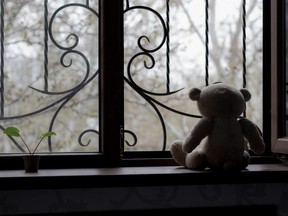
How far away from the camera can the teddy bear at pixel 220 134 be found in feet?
5.05

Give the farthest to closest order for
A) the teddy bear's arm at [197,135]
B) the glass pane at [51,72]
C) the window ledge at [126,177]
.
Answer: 1. the glass pane at [51,72]
2. the teddy bear's arm at [197,135]
3. the window ledge at [126,177]

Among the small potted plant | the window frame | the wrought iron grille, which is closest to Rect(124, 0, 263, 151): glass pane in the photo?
the wrought iron grille

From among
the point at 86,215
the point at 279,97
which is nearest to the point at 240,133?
the point at 279,97

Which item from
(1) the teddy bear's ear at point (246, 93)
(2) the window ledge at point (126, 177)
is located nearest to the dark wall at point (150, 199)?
(2) the window ledge at point (126, 177)

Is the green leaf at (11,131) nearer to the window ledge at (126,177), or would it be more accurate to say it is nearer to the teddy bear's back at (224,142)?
the window ledge at (126,177)

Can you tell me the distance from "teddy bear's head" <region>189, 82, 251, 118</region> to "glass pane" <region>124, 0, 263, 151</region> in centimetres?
21

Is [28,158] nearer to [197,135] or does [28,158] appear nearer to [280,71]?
[197,135]

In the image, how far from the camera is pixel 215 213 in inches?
65.4

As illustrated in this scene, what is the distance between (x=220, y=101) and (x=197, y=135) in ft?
0.39

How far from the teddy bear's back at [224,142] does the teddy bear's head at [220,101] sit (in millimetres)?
22

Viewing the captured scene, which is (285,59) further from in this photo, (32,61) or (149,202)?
(32,61)

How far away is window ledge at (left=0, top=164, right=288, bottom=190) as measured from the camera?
1.44 m

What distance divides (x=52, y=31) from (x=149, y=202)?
62cm

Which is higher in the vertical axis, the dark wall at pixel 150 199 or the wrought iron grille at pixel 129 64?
the wrought iron grille at pixel 129 64
